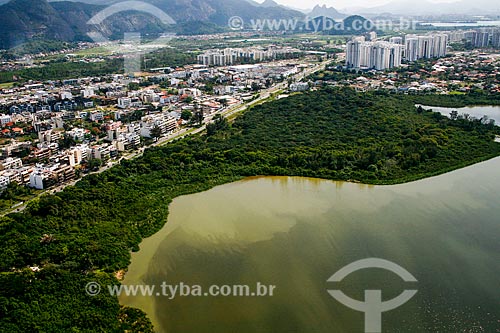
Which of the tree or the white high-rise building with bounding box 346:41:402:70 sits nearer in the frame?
the tree

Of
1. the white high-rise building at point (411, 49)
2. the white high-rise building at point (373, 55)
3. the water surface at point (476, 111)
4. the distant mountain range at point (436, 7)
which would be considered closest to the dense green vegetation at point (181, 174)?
the water surface at point (476, 111)

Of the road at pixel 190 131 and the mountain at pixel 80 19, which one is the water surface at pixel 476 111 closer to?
the road at pixel 190 131

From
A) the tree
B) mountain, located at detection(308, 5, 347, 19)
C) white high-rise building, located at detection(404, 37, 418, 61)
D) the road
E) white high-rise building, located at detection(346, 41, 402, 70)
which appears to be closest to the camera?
the road

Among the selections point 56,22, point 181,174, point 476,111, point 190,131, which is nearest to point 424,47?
point 476,111

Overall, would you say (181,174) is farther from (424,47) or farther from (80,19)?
(80,19)

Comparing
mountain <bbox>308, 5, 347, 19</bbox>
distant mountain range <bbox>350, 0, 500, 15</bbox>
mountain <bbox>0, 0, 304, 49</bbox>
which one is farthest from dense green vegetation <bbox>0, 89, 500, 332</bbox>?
distant mountain range <bbox>350, 0, 500, 15</bbox>

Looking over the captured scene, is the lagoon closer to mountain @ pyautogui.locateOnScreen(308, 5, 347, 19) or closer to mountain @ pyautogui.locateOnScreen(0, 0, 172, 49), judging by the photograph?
mountain @ pyautogui.locateOnScreen(0, 0, 172, 49)

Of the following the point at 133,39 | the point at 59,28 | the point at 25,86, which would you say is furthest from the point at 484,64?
the point at 59,28
